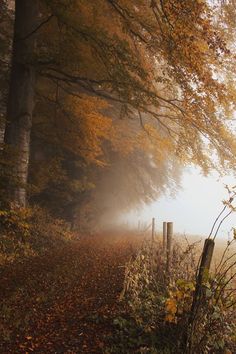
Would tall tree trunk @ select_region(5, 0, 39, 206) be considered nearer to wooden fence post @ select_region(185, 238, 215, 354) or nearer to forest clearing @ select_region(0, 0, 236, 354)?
forest clearing @ select_region(0, 0, 236, 354)

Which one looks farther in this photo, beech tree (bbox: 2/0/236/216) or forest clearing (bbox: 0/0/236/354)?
beech tree (bbox: 2/0/236/216)

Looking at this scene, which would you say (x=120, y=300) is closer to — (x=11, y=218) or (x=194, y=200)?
(x=11, y=218)

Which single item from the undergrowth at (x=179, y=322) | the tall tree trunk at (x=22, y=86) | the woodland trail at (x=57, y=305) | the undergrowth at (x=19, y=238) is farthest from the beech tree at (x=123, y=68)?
the undergrowth at (x=179, y=322)

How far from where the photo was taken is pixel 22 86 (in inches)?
496

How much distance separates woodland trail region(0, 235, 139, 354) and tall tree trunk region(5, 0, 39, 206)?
3.63 metres

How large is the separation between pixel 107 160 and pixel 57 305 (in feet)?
51.5

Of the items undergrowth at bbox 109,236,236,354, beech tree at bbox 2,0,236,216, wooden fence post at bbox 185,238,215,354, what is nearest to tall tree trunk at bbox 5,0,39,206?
beech tree at bbox 2,0,236,216

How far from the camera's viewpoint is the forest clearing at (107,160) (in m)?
5.24

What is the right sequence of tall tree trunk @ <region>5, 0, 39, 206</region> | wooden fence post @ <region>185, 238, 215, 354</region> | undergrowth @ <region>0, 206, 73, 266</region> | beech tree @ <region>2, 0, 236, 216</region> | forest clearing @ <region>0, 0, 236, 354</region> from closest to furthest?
wooden fence post @ <region>185, 238, 215, 354</region> → forest clearing @ <region>0, 0, 236, 354</region> → beech tree @ <region>2, 0, 236, 216</region> → undergrowth @ <region>0, 206, 73, 266</region> → tall tree trunk @ <region>5, 0, 39, 206</region>

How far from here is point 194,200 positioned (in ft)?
446

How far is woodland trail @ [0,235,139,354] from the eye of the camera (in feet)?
17.5

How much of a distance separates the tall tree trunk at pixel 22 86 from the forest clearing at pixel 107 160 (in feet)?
0.11

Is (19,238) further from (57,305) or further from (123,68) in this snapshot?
(123,68)

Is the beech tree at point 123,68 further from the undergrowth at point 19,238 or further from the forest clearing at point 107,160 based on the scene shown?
the undergrowth at point 19,238
